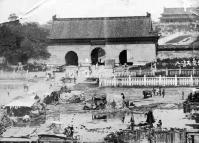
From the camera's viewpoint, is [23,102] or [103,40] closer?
[23,102]

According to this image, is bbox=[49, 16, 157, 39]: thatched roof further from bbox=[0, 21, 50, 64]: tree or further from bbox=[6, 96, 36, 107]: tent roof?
bbox=[6, 96, 36, 107]: tent roof

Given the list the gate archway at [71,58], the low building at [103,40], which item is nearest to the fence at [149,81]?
the low building at [103,40]

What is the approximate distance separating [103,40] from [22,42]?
1740 millimetres

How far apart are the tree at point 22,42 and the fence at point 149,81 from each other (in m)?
1.75

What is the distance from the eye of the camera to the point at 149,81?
6.65 m

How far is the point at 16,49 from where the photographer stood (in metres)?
7.82

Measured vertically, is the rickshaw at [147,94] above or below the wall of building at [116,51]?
below

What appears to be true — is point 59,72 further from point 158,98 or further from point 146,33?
point 146,33

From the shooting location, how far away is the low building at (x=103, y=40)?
860 cm

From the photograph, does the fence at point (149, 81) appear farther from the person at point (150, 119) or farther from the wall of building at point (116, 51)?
the wall of building at point (116, 51)

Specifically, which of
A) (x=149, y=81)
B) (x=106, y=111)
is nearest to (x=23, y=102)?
(x=106, y=111)

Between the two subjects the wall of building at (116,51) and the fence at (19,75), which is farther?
the wall of building at (116,51)

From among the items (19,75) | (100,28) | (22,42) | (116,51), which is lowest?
(19,75)

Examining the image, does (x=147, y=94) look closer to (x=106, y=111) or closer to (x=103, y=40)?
(x=106, y=111)
